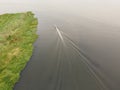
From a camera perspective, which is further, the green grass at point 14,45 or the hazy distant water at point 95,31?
the hazy distant water at point 95,31

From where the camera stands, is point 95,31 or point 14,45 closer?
point 14,45

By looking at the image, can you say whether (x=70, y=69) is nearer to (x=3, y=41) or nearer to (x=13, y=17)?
(x=3, y=41)

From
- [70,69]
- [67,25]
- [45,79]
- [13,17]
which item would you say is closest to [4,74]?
[45,79]

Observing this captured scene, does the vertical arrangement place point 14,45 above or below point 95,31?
below

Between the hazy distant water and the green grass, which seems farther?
the hazy distant water
